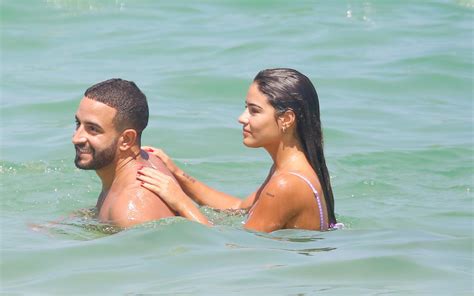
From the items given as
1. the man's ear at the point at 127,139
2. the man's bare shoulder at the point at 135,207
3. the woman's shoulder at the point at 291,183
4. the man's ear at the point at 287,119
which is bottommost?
the man's bare shoulder at the point at 135,207

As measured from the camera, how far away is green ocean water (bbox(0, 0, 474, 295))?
579 centimetres

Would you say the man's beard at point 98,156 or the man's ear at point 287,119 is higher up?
the man's ear at point 287,119

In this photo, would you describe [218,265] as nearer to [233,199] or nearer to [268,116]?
[268,116]

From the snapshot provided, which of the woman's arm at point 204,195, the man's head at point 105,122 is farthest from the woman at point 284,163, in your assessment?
the woman's arm at point 204,195

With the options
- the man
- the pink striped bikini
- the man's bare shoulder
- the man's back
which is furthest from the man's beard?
the pink striped bikini

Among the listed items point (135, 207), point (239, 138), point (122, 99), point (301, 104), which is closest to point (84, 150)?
point (122, 99)

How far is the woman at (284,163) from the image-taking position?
643 cm

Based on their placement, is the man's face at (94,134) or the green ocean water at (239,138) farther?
the man's face at (94,134)

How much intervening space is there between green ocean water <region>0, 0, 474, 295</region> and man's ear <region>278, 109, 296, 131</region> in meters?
0.61

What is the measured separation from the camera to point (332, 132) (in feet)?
35.5

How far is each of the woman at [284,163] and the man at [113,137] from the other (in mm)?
109

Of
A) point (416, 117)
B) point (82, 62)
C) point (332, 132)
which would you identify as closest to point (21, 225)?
point (332, 132)

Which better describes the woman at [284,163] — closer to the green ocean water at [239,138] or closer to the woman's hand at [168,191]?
the woman's hand at [168,191]

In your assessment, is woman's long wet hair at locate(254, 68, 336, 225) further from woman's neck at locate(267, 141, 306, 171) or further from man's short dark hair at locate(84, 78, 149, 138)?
man's short dark hair at locate(84, 78, 149, 138)
